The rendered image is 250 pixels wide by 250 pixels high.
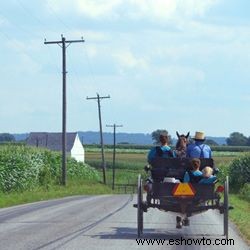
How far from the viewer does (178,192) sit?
1484cm

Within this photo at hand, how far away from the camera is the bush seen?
56062mm

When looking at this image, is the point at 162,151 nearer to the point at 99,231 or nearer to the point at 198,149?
the point at 198,149

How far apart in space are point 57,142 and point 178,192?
106 meters

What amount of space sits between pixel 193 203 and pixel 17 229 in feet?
14.1

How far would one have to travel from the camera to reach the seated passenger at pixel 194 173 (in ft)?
49.6

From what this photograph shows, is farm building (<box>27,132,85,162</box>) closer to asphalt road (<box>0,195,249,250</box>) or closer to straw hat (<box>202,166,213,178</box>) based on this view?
asphalt road (<box>0,195,249,250</box>)

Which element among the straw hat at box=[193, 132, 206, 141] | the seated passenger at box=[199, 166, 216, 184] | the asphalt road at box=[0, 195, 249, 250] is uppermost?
the straw hat at box=[193, 132, 206, 141]

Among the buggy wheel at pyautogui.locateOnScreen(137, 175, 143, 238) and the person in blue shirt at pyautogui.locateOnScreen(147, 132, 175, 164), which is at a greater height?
the person in blue shirt at pyautogui.locateOnScreen(147, 132, 175, 164)

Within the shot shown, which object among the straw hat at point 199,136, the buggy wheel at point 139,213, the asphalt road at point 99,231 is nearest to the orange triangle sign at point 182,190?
the buggy wheel at point 139,213

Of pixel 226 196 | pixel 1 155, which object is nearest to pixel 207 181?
pixel 226 196

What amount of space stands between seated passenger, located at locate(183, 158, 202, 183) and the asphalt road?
121 cm

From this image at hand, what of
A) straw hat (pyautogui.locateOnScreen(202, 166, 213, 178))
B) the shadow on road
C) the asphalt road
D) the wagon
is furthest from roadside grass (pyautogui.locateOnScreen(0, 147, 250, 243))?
straw hat (pyautogui.locateOnScreen(202, 166, 213, 178))

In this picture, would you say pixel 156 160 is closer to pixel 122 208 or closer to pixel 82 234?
pixel 82 234

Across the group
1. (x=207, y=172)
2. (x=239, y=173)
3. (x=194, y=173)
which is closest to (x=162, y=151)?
(x=194, y=173)
